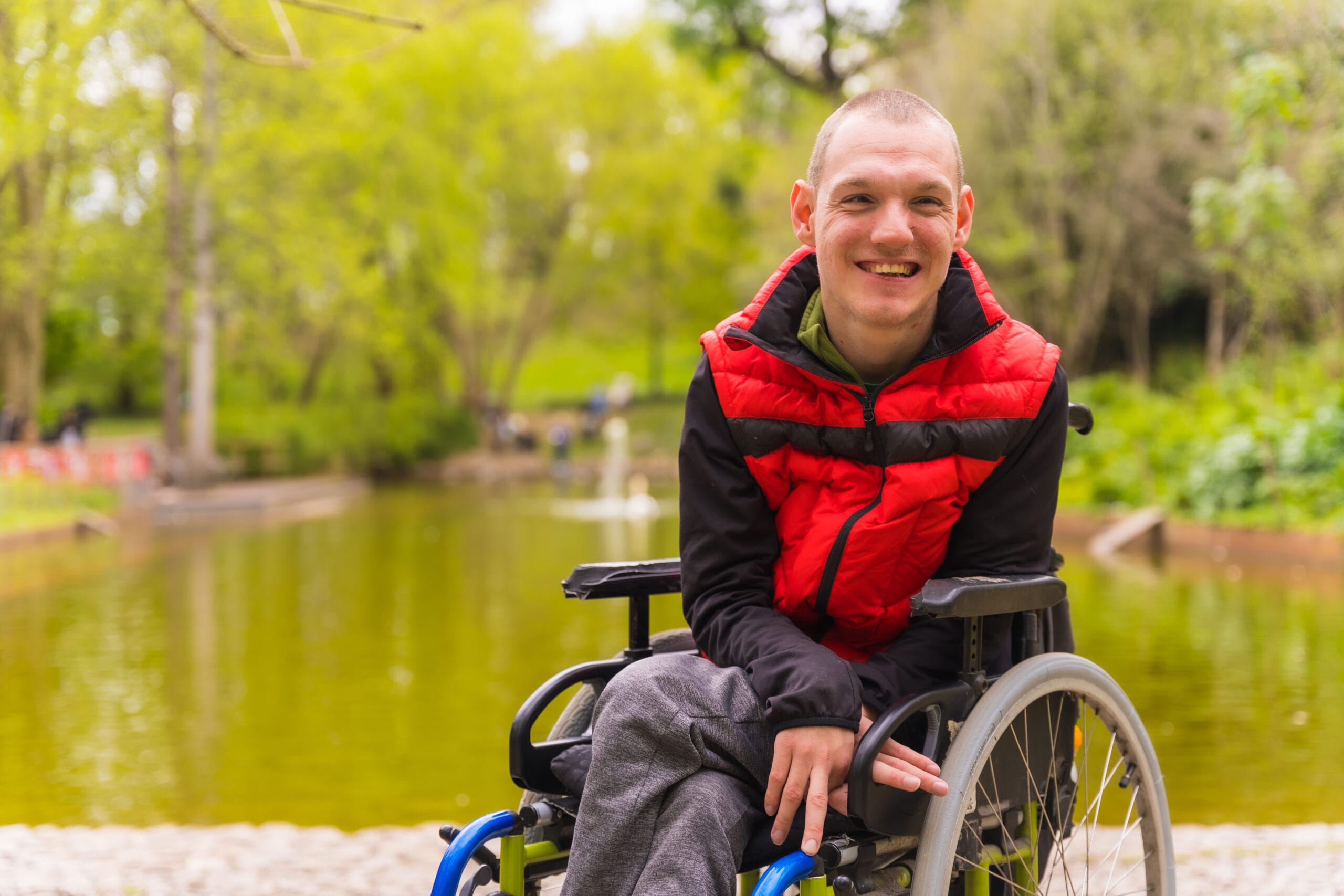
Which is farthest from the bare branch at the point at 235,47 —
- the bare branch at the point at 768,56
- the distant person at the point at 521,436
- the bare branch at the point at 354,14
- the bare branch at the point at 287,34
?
the distant person at the point at 521,436

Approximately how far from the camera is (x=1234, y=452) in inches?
529

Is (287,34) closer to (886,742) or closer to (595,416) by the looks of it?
(886,742)

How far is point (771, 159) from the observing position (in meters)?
32.5

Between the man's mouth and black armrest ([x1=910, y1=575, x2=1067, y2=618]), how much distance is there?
0.52 m

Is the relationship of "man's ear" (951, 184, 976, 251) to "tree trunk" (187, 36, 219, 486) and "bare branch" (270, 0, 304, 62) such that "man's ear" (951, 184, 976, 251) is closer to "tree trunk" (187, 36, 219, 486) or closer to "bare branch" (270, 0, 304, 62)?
"bare branch" (270, 0, 304, 62)

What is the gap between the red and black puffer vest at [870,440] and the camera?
2281 mm

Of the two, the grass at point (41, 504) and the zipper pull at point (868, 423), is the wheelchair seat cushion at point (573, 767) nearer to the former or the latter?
the zipper pull at point (868, 423)

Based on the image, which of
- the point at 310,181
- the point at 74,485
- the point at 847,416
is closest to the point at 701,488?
the point at 847,416

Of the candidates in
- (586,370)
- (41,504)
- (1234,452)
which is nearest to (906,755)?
(1234,452)

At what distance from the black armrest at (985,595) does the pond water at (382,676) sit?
2.73 meters

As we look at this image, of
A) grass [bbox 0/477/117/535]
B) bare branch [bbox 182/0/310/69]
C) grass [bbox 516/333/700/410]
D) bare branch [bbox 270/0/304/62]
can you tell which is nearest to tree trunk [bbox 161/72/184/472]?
grass [bbox 0/477/117/535]

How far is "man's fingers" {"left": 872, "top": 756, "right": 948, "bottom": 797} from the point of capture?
2.10 meters

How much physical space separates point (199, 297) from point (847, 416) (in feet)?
67.9

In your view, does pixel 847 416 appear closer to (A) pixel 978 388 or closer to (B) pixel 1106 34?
(A) pixel 978 388
